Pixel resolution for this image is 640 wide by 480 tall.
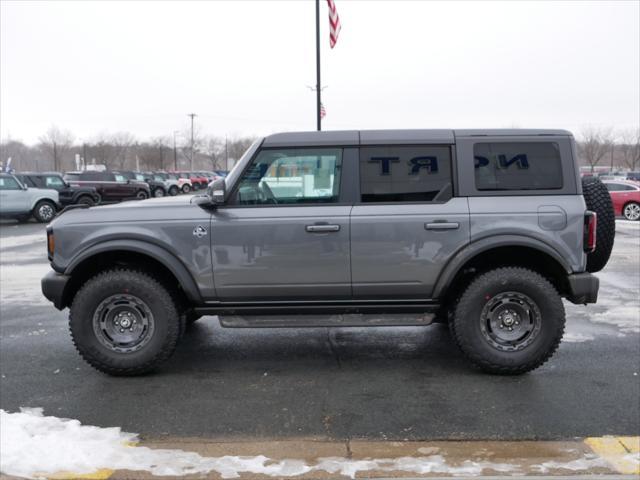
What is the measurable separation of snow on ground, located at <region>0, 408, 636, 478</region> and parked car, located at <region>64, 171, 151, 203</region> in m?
27.4

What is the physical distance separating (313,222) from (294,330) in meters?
1.95

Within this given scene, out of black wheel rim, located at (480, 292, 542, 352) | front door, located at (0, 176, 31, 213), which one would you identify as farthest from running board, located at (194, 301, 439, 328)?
front door, located at (0, 176, 31, 213)

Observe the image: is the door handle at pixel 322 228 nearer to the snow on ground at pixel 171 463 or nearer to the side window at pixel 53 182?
the snow on ground at pixel 171 463

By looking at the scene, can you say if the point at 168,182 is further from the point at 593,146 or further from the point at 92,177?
the point at 593,146

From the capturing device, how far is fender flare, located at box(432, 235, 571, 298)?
4.75m

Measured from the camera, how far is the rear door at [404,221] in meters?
4.79

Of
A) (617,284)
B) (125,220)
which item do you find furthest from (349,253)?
(617,284)

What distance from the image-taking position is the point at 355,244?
4805 mm

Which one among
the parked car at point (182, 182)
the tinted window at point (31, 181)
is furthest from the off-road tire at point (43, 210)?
the parked car at point (182, 182)

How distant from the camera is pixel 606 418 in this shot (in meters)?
4.08

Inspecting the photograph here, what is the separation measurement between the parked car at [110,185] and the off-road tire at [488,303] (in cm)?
2712

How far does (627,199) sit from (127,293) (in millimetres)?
20245

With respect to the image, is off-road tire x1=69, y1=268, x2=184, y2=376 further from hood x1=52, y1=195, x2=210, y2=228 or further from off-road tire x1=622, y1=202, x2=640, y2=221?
off-road tire x1=622, y1=202, x2=640, y2=221

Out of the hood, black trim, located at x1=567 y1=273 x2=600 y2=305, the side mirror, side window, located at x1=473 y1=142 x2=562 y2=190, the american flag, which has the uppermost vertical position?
the american flag
